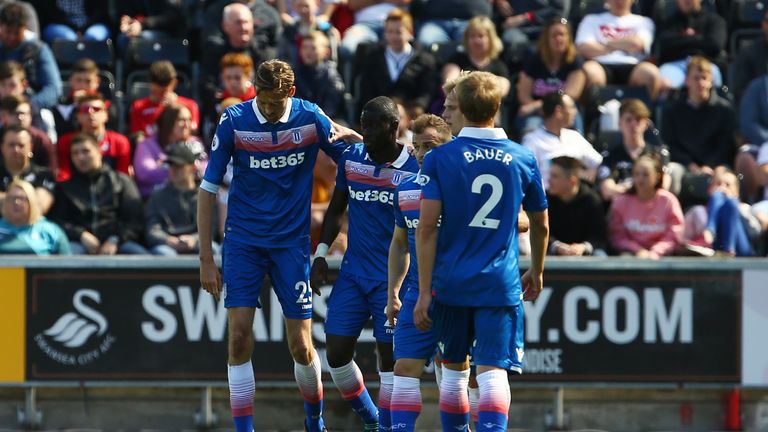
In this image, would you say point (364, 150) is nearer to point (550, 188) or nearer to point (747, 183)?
point (550, 188)

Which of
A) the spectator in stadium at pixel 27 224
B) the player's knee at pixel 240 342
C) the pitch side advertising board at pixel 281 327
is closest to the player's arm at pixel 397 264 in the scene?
the player's knee at pixel 240 342

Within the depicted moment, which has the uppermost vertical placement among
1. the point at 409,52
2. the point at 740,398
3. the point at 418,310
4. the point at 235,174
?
the point at 409,52

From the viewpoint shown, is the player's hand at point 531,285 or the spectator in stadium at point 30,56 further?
the spectator in stadium at point 30,56

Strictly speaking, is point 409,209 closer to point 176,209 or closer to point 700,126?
point 176,209

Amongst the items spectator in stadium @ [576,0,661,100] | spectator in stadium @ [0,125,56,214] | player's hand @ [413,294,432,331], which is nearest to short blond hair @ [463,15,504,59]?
spectator in stadium @ [576,0,661,100]

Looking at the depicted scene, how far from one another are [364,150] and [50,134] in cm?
571

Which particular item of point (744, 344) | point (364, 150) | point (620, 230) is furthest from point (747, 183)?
point (364, 150)

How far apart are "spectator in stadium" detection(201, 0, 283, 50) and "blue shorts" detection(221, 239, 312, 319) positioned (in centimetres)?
595

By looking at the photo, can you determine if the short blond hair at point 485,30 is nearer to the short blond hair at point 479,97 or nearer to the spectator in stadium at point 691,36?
the spectator in stadium at point 691,36

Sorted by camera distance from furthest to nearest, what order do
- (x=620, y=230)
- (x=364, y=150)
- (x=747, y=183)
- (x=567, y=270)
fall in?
(x=747, y=183) → (x=620, y=230) → (x=567, y=270) → (x=364, y=150)

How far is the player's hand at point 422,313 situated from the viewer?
7.44 m

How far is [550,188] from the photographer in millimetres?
12305

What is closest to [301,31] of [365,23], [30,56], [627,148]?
[365,23]

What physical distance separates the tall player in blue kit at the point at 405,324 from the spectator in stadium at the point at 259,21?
6.80 meters
